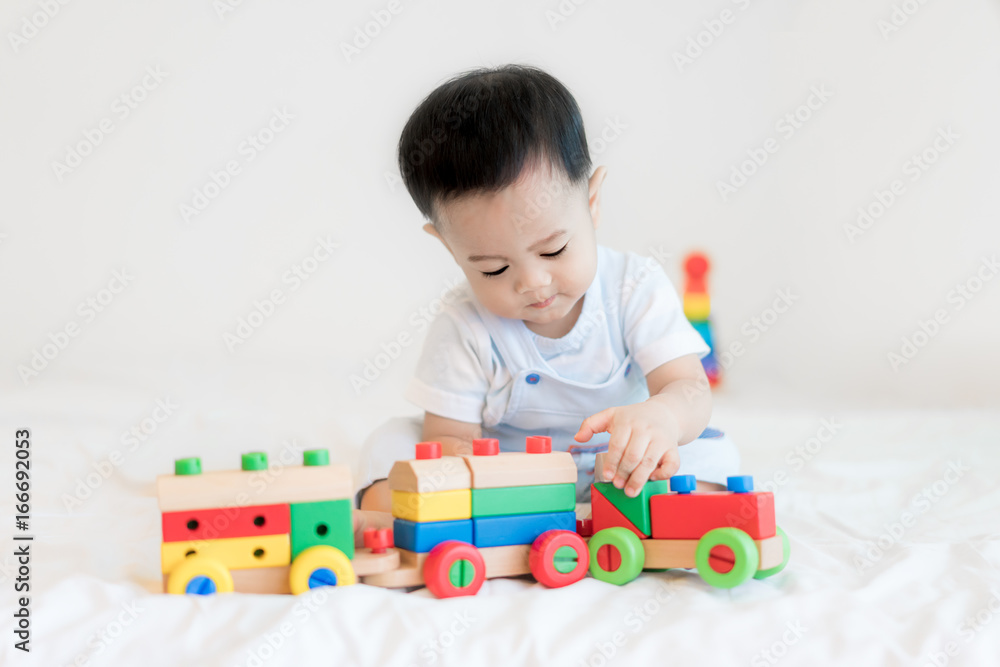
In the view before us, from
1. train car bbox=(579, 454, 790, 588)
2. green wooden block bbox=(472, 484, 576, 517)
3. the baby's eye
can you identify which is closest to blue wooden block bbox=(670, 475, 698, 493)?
train car bbox=(579, 454, 790, 588)

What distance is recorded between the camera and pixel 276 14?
2.51 m

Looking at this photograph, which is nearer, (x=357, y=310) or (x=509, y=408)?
(x=509, y=408)

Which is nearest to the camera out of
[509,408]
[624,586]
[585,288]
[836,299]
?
[624,586]

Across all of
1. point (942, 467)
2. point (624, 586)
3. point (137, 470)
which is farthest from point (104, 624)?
point (942, 467)

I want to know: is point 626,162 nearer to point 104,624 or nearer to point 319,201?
point 319,201

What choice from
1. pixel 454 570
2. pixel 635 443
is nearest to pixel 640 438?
pixel 635 443

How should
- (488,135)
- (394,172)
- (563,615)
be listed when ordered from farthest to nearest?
(394,172) < (488,135) < (563,615)

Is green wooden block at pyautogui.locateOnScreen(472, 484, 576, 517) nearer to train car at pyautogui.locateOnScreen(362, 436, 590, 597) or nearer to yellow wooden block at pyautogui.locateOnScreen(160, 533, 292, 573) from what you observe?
train car at pyautogui.locateOnScreen(362, 436, 590, 597)

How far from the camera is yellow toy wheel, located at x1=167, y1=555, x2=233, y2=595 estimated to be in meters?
0.77

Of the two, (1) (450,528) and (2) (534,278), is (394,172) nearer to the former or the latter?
(2) (534,278)

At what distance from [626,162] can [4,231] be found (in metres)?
1.77

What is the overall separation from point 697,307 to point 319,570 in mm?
1713

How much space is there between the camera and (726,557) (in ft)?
2.65

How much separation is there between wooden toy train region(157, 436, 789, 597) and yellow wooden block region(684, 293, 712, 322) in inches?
58.9
